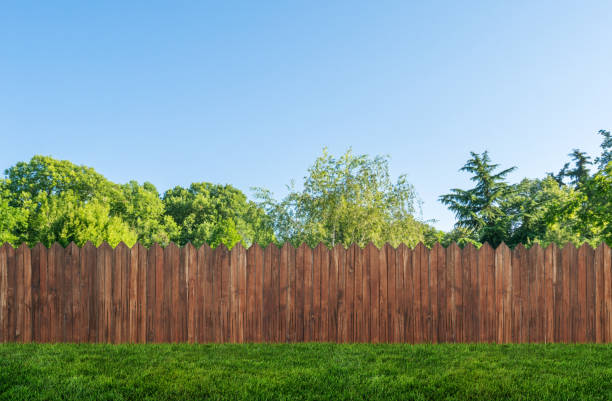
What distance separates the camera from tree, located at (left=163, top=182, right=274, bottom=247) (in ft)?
132

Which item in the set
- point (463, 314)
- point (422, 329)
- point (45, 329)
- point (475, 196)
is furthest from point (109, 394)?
point (475, 196)

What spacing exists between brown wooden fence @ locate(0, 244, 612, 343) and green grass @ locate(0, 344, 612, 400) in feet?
1.70

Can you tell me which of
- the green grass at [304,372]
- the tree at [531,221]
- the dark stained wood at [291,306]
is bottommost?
the green grass at [304,372]

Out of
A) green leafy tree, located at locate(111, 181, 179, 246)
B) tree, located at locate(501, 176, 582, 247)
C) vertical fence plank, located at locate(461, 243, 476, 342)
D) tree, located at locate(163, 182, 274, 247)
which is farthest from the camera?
tree, located at locate(163, 182, 274, 247)

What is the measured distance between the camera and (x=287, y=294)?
725cm

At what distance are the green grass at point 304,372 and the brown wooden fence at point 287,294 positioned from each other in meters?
0.52

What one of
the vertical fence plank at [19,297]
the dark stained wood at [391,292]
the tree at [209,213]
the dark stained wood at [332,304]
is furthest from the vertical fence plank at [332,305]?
the tree at [209,213]

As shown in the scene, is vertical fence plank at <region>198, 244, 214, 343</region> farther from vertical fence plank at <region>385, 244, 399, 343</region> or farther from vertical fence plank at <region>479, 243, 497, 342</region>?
vertical fence plank at <region>479, 243, 497, 342</region>

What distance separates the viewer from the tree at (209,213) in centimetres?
4016

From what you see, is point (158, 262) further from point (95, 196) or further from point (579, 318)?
point (95, 196)

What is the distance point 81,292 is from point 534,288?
7101 mm

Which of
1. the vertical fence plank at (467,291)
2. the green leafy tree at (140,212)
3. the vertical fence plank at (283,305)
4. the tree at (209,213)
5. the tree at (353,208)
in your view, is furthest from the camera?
the tree at (209,213)

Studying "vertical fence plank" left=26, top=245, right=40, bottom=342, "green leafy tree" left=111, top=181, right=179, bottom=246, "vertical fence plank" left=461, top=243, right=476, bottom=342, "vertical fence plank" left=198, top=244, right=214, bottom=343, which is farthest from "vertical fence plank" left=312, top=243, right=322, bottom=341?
"green leafy tree" left=111, top=181, right=179, bottom=246

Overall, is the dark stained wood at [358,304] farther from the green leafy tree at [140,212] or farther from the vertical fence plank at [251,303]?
the green leafy tree at [140,212]
